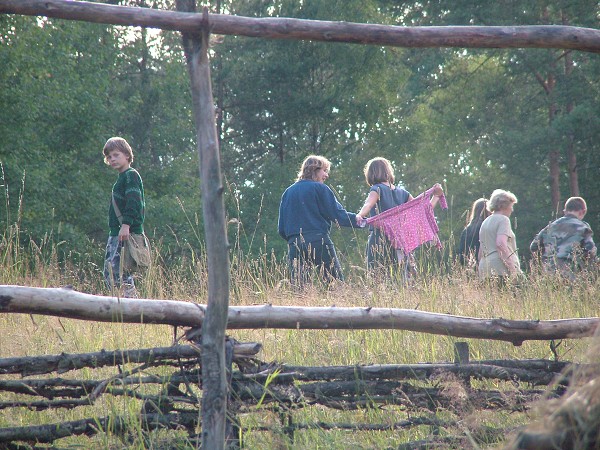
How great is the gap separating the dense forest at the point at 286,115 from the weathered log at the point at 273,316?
13.0 m

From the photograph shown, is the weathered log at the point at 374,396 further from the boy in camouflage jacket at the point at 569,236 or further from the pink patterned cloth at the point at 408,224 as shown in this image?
the boy in camouflage jacket at the point at 569,236

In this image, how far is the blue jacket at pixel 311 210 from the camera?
6922 millimetres

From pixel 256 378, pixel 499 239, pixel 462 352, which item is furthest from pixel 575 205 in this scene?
pixel 256 378

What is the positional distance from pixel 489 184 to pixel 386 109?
4.41m

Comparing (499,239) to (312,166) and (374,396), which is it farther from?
(374,396)

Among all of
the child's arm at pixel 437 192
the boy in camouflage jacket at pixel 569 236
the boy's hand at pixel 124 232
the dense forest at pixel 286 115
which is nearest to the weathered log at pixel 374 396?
the boy's hand at pixel 124 232

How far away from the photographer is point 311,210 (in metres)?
6.96

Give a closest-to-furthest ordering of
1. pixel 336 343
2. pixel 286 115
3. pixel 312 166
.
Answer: pixel 336 343 → pixel 312 166 → pixel 286 115

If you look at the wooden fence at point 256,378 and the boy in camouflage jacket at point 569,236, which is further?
the boy in camouflage jacket at point 569,236

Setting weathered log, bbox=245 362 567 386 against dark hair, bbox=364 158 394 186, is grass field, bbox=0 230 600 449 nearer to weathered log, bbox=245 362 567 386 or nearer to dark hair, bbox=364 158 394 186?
weathered log, bbox=245 362 567 386

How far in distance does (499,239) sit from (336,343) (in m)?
3.33

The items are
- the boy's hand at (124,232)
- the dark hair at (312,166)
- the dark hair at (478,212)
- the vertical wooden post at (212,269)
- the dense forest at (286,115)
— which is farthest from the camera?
the dense forest at (286,115)

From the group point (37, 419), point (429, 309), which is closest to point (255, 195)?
point (429, 309)

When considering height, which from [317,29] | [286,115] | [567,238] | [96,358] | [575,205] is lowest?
[96,358]
